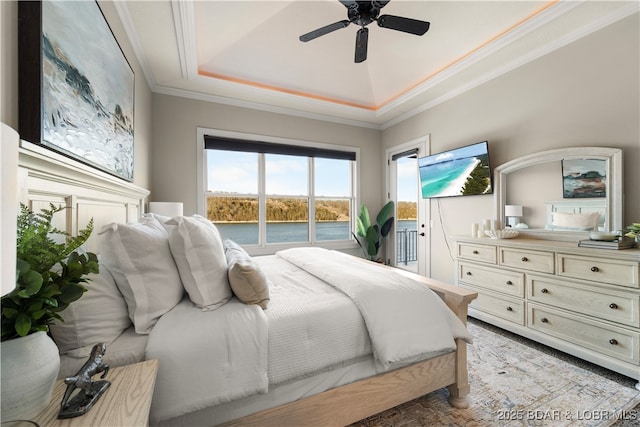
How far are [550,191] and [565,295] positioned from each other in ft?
3.25

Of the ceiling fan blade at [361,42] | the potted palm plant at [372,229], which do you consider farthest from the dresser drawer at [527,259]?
→ the ceiling fan blade at [361,42]

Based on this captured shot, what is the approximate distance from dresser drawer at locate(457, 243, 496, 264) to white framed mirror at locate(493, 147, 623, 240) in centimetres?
40

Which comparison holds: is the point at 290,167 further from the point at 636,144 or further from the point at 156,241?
the point at 636,144

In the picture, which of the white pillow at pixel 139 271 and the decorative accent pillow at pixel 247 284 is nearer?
the white pillow at pixel 139 271

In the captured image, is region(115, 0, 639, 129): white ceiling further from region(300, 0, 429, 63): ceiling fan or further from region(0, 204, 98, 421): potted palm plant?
region(0, 204, 98, 421): potted palm plant

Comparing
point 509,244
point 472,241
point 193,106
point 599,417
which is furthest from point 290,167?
point 599,417

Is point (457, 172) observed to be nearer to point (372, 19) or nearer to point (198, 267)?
point (372, 19)

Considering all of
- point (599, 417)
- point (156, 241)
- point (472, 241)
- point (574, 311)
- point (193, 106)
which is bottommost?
point (599, 417)

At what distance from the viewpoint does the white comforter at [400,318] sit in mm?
1281

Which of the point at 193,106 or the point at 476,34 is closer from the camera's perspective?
the point at 476,34

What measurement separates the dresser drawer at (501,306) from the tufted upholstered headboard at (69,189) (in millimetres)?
3211

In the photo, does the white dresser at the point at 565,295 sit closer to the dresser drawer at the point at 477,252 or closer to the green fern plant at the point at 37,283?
the dresser drawer at the point at 477,252

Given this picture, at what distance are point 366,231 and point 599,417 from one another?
9.86ft

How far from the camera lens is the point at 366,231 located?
4.22m
